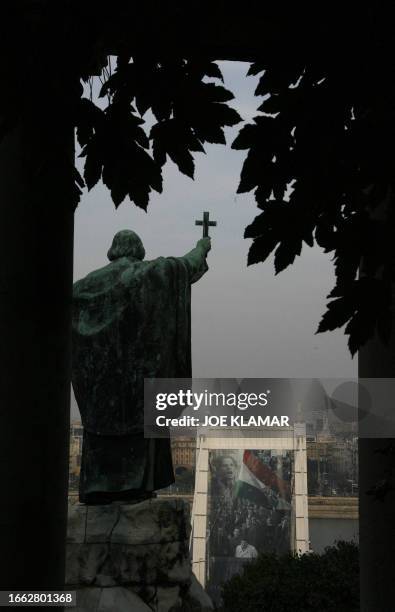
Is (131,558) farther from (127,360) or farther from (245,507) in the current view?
(245,507)

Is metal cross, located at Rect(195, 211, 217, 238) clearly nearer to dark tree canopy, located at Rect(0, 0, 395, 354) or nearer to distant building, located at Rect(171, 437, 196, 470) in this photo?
dark tree canopy, located at Rect(0, 0, 395, 354)

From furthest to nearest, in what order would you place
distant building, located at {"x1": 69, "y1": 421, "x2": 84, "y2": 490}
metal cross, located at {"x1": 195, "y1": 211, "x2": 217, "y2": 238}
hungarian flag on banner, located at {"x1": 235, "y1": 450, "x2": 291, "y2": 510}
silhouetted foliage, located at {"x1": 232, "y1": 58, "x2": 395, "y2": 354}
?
1. hungarian flag on banner, located at {"x1": 235, "y1": 450, "x2": 291, "y2": 510}
2. distant building, located at {"x1": 69, "y1": 421, "x2": 84, "y2": 490}
3. metal cross, located at {"x1": 195, "y1": 211, "x2": 217, "y2": 238}
4. silhouetted foliage, located at {"x1": 232, "y1": 58, "x2": 395, "y2": 354}

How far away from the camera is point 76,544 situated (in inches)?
281

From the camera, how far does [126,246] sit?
25.8 feet

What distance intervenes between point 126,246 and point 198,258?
2.41 feet

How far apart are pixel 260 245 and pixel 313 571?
6.38m

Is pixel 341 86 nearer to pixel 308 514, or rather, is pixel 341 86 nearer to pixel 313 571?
pixel 313 571

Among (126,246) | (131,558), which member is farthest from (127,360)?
(131,558)

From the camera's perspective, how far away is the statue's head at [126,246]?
7871 millimetres

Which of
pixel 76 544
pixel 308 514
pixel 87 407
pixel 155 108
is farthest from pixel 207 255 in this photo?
pixel 308 514

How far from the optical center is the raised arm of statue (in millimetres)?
7660

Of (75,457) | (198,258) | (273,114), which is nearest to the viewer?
(273,114)

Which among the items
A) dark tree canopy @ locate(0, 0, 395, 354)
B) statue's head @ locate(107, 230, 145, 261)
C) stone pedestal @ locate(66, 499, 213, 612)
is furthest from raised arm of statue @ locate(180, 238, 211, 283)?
dark tree canopy @ locate(0, 0, 395, 354)

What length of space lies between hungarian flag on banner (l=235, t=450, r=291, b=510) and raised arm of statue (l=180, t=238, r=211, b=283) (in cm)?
1278
